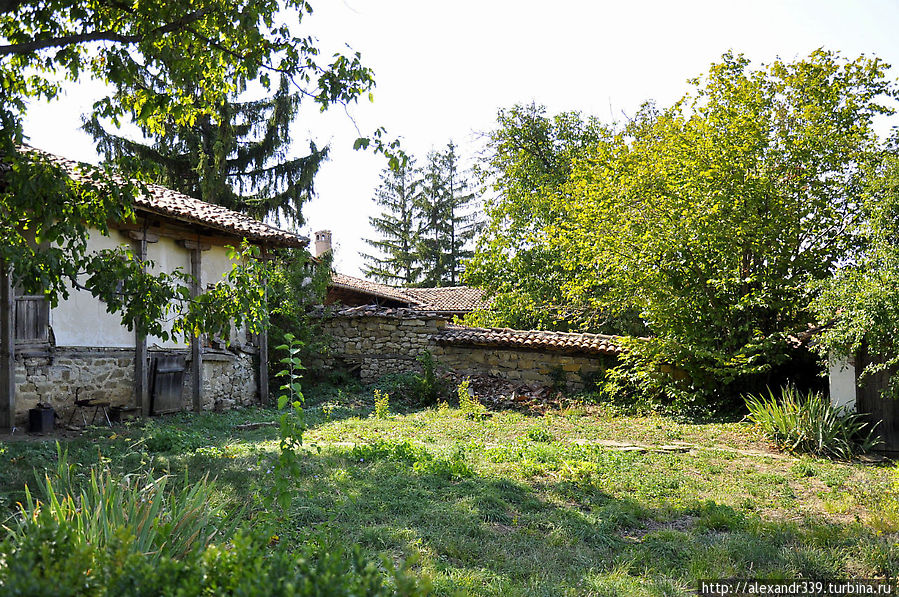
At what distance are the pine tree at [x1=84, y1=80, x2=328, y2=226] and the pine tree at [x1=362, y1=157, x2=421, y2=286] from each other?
14.1m

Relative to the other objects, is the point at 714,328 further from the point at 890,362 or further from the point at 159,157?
the point at 159,157

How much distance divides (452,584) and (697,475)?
14.3 ft

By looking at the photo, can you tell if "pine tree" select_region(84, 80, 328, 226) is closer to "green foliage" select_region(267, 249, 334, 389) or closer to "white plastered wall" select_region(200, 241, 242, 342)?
"green foliage" select_region(267, 249, 334, 389)

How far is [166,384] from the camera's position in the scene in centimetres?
1178

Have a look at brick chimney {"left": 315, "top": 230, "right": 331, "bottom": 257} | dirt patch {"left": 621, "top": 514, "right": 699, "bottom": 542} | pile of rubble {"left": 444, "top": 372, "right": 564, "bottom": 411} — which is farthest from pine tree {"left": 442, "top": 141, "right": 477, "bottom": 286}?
dirt patch {"left": 621, "top": 514, "right": 699, "bottom": 542}

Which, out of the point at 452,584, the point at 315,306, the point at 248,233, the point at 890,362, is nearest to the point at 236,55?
the point at 452,584

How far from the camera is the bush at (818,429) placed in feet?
27.6

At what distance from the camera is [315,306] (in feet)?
55.0

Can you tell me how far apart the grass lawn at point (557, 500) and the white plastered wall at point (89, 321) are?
1.94 meters

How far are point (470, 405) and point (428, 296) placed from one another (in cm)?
1667

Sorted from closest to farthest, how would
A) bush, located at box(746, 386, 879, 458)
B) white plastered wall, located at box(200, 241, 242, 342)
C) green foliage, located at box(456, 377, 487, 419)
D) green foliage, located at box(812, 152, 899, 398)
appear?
green foliage, located at box(812, 152, 899, 398)
bush, located at box(746, 386, 879, 458)
green foliage, located at box(456, 377, 487, 419)
white plastered wall, located at box(200, 241, 242, 342)

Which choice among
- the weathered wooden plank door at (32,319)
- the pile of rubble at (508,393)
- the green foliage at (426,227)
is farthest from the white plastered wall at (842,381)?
the green foliage at (426,227)

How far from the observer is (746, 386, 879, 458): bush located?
27.6 feet

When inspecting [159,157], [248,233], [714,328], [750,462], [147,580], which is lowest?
[750,462]
